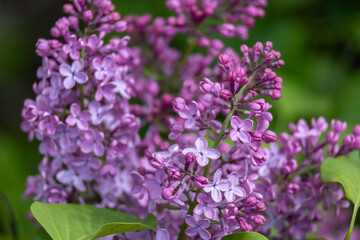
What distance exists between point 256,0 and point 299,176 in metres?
0.50

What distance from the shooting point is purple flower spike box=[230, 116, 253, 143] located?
2.80 feet

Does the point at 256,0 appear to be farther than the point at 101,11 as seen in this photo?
Yes

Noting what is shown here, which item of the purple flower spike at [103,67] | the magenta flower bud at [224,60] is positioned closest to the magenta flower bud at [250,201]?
the magenta flower bud at [224,60]

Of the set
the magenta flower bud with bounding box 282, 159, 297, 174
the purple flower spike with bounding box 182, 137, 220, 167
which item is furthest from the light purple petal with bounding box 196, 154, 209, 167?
the magenta flower bud with bounding box 282, 159, 297, 174

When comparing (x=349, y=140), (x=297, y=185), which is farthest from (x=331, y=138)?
(x=297, y=185)

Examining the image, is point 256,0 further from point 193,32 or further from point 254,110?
point 254,110

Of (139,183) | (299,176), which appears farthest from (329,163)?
(139,183)

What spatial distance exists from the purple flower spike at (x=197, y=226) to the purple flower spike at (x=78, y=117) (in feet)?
0.91

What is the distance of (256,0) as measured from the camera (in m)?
1.33

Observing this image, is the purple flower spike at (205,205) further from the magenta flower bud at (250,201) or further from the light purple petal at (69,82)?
the light purple petal at (69,82)

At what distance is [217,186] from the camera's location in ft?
2.77

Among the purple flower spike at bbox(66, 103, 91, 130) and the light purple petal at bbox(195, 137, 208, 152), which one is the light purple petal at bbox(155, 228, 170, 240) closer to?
the light purple petal at bbox(195, 137, 208, 152)

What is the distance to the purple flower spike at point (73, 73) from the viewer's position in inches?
38.7

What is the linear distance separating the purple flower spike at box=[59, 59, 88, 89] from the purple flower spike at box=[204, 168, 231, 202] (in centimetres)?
31
